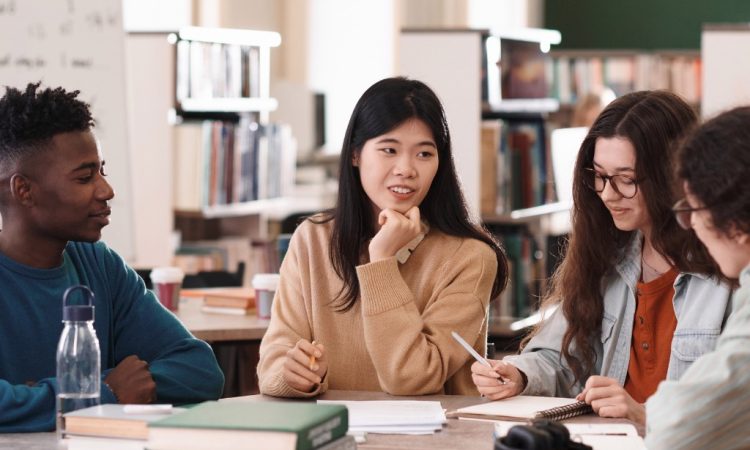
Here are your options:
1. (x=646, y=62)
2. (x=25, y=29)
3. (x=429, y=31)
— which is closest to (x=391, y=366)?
(x=25, y=29)

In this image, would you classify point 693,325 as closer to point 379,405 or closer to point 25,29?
point 379,405

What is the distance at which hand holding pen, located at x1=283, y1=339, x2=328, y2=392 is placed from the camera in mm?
2115

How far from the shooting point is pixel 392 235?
2.26m

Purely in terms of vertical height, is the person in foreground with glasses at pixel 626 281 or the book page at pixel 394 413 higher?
the person in foreground with glasses at pixel 626 281

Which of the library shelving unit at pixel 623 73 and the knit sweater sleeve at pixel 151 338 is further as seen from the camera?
the library shelving unit at pixel 623 73

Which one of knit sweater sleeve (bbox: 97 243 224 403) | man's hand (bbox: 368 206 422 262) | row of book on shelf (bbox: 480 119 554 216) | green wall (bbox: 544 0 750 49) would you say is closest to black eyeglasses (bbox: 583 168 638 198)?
man's hand (bbox: 368 206 422 262)

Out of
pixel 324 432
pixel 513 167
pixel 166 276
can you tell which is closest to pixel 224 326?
pixel 166 276

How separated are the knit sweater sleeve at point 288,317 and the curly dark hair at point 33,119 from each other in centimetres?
51

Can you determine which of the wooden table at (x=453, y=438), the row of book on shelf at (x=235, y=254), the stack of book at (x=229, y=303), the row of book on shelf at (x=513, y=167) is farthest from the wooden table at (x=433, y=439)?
the row of book on shelf at (x=513, y=167)

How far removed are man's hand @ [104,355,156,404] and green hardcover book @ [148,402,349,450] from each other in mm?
455

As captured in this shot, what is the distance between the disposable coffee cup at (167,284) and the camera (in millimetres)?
3398

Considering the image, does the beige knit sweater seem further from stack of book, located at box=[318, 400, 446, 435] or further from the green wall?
the green wall

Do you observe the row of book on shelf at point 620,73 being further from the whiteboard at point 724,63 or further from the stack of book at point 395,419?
the stack of book at point 395,419

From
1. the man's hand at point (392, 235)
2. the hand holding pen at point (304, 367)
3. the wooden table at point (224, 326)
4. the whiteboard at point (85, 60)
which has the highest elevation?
the whiteboard at point (85, 60)
